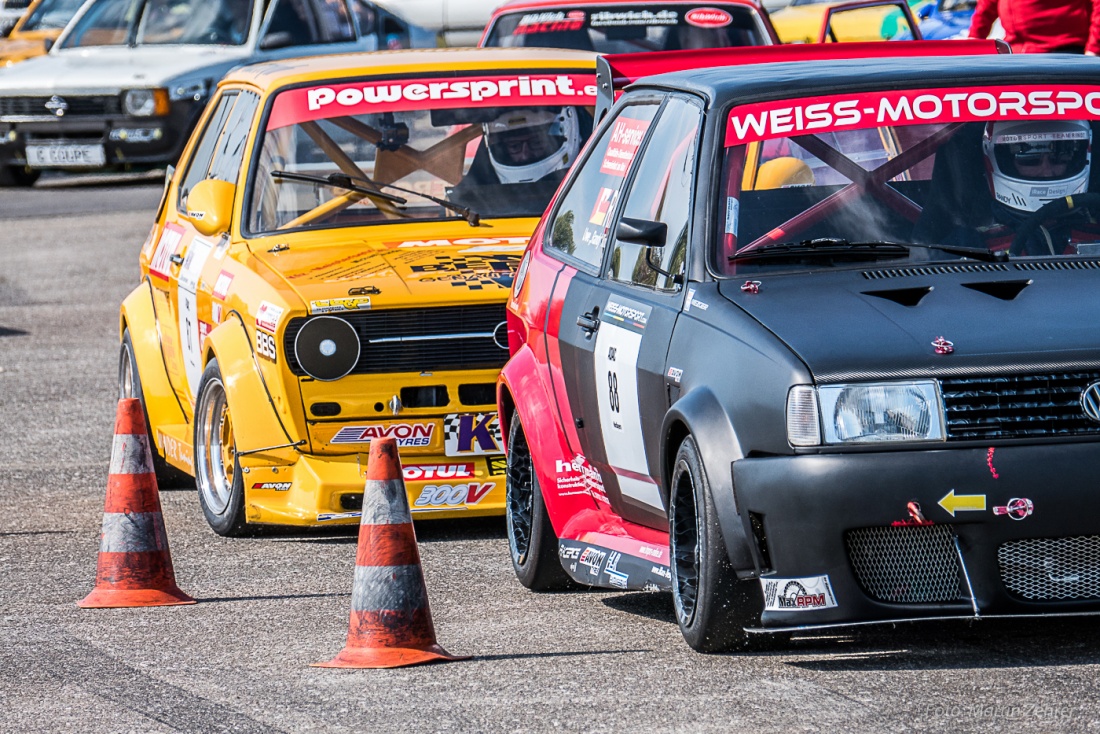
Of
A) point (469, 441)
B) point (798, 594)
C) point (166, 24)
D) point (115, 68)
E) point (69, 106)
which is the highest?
point (798, 594)

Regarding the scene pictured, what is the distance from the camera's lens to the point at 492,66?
30.2ft

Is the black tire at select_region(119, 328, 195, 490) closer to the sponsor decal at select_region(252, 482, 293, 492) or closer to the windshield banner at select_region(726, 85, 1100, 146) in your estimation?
the sponsor decal at select_region(252, 482, 293, 492)

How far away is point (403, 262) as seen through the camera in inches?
327

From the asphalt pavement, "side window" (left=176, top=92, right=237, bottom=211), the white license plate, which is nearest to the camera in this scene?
the asphalt pavement

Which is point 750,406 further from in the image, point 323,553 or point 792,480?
point 323,553

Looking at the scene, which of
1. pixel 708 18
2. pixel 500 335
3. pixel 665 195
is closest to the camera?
pixel 665 195

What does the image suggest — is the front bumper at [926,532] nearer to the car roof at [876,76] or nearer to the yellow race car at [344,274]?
the car roof at [876,76]

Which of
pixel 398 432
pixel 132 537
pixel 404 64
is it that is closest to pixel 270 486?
pixel 398 432

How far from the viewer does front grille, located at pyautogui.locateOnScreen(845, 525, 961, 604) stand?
512cm

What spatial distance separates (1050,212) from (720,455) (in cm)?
135

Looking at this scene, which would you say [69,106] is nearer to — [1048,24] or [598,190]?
[1048,24]

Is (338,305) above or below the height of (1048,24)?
below

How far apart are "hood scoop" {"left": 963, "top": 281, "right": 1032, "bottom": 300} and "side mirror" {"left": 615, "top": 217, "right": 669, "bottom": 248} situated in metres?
0.85

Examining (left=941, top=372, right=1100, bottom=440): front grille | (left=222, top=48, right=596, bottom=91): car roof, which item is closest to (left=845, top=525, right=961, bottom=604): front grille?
(left=941, top=372, right=1100, bottom=440): front grille
